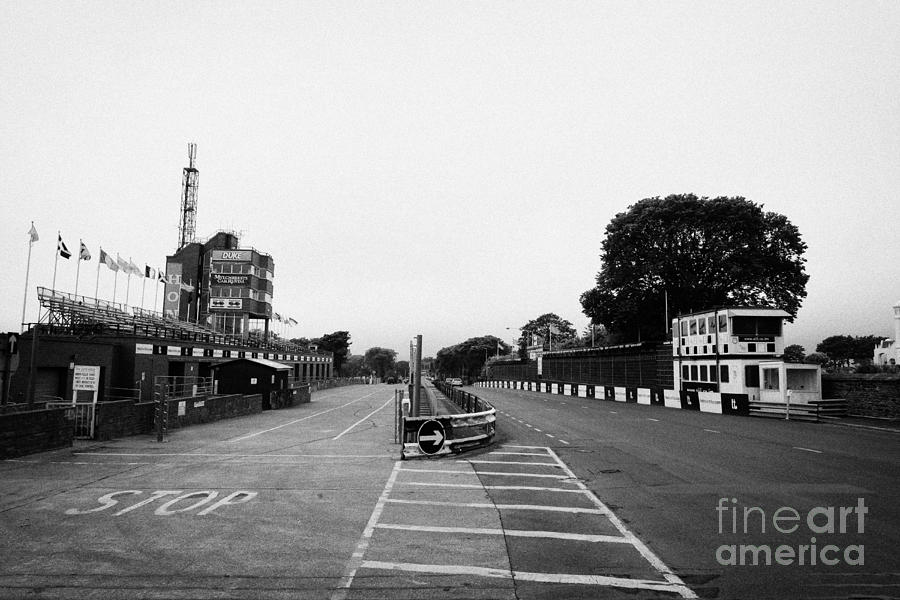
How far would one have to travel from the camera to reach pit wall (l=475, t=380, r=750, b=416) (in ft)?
108

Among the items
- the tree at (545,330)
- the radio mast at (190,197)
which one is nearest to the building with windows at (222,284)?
the radio mast at (190,197)

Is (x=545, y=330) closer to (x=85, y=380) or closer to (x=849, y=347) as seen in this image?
(x=849, y=347)

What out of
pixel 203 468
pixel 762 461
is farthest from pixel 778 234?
pixel 203 468

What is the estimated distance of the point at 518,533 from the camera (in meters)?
8.05

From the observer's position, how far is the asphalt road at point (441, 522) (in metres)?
6.07

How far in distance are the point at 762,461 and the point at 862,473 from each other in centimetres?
226

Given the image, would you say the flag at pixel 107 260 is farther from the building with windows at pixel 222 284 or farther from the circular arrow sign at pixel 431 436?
the circular arrow sign at pixel 431 436

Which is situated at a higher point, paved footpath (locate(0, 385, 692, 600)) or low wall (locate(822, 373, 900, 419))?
low wall (locate(822, 373, 900, 419))

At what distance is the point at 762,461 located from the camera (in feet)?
47.2

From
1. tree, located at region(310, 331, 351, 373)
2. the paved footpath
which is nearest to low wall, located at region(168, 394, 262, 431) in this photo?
the paved footpath

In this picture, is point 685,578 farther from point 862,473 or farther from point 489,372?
point 489,372

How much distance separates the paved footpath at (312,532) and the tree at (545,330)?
14304cm

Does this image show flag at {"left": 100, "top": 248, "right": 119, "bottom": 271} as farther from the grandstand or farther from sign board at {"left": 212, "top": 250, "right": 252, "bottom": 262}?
sign board at {"left": 212, "top": 250, "right": 252, "bottom": 262}

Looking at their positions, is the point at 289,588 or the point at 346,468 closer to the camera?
the point at 289,588
